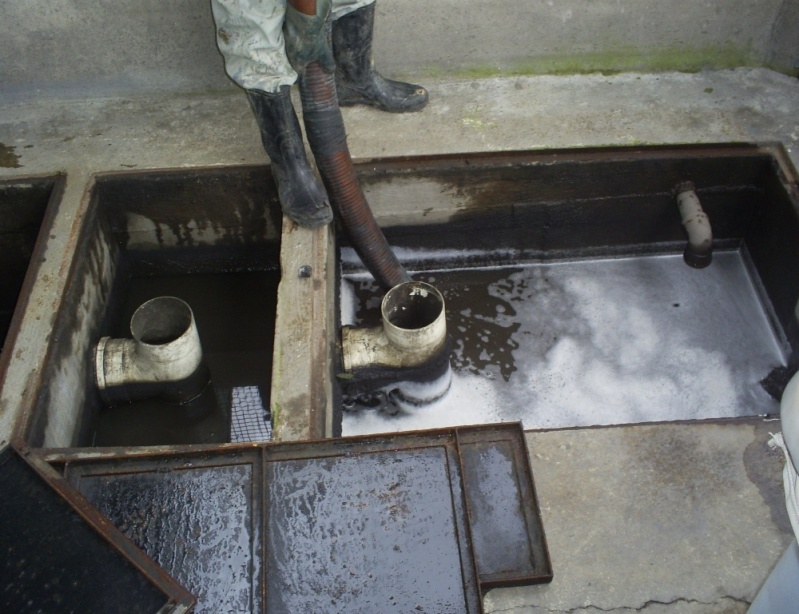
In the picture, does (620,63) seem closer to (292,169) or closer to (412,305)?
(412,305)

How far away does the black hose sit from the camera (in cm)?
304

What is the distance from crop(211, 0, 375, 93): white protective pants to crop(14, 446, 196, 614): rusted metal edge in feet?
5.68

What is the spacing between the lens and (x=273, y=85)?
2.97 m

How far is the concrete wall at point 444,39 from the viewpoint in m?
3.70

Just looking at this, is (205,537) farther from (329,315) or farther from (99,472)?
(329,315)

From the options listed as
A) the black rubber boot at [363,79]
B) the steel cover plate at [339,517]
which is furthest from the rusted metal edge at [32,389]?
the black rubber boot at [363,79]

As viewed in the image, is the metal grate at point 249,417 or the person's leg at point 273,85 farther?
the metal grate at point 249,417

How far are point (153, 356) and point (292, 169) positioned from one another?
43.0 inches

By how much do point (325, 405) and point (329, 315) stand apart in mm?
507

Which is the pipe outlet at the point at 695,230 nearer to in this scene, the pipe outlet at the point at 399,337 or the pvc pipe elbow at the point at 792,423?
the pipe outlet at the point at 399,337

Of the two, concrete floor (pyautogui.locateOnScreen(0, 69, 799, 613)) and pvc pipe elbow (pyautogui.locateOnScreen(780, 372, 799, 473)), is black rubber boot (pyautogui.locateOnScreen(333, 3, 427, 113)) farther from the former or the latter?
pvc pipe elbow (pyautogui.locateOnScreen(780, 372, 799, 473))

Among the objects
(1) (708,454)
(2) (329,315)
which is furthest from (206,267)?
(1) (708,454)

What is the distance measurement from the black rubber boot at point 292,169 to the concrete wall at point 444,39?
96 centimetres

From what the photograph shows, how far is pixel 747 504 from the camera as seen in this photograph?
96.2 inches
